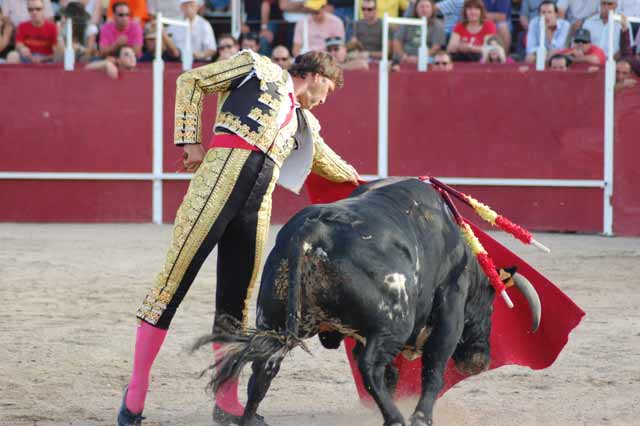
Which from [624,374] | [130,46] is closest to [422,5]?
[130,46]

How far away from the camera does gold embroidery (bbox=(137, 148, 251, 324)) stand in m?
3.27

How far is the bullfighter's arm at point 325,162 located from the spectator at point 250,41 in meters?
5.55

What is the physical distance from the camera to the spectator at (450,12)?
954cm

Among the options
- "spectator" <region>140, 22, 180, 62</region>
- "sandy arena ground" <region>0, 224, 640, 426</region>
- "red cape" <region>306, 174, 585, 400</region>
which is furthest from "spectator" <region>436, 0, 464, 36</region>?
"red cape" <region>306, 174, 585, 400</region>

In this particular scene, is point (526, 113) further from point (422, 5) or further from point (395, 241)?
point (395, 241)

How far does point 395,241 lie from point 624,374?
4.91 feet

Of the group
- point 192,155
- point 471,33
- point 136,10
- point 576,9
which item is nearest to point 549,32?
point 576,9

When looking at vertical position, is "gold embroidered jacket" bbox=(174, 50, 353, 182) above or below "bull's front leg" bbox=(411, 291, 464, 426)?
above

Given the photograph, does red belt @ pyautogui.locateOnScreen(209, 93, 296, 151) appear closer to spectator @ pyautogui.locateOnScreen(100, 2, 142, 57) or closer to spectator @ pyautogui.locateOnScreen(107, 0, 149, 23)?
spectator @ pyautogui.locateOnScreen(100, 2, 142, 57)

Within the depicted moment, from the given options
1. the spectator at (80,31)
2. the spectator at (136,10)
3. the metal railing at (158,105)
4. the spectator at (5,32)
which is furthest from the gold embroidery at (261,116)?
the spectator at (5,32)

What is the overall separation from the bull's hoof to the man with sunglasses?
1.63ft

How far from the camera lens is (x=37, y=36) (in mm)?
9500

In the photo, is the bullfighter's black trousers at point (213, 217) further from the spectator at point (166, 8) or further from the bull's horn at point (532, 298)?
the spectator at point (166, 8)

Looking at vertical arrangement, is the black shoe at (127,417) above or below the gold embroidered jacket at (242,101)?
below
